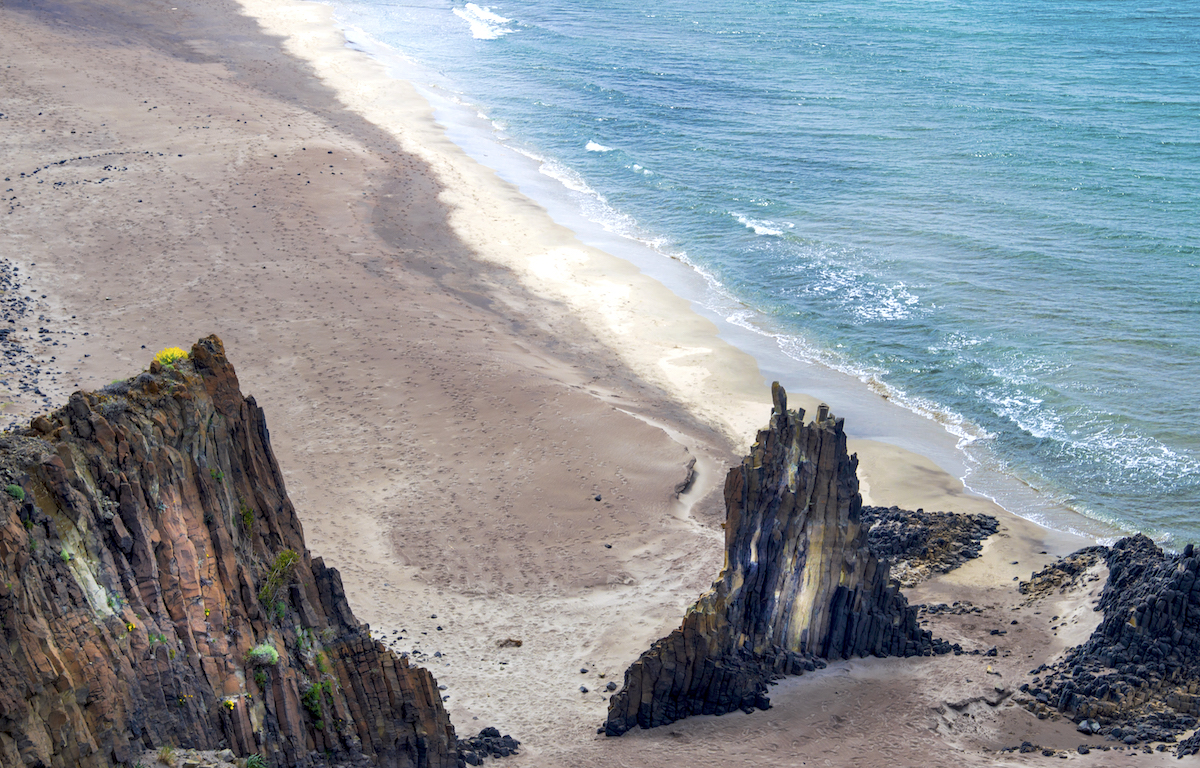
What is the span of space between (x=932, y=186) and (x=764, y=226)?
11631 millimetres

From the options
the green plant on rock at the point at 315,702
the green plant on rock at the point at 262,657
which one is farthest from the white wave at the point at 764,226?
the green plant on rock at the point at 262,657

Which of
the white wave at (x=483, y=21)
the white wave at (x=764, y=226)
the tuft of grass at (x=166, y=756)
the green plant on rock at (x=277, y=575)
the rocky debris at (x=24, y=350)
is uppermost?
the white wave at (x=483, y=21)

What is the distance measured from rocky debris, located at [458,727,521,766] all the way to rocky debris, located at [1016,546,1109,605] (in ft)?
46.1

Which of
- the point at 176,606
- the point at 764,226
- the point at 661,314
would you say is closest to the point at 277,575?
the point at 176,606

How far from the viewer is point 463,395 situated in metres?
33.4

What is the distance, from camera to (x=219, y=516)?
15117 millimetres

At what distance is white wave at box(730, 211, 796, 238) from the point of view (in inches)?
2078

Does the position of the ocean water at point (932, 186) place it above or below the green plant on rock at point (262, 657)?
above

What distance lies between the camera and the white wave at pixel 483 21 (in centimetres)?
9656

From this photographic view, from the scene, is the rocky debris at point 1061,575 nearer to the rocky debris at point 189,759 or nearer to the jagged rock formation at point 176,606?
the jagged rock formation at point 176,606

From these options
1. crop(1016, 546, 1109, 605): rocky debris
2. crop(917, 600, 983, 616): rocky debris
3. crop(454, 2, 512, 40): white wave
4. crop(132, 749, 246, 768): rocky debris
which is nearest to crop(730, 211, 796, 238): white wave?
crop(1016, 546, 1109, 605): rocky debris

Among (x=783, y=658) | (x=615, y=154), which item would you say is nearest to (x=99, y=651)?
(x=783, y=658)

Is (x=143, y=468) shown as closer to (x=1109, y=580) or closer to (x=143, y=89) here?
(x=1109, y=580)

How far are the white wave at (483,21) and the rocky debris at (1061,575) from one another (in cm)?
8199
